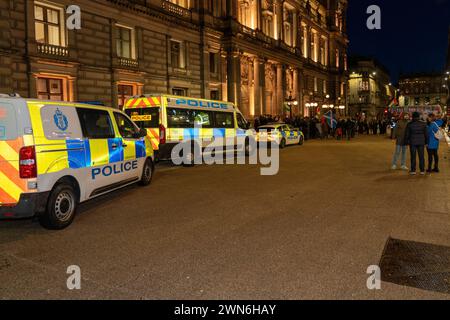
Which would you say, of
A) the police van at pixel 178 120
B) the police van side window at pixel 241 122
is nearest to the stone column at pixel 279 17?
the police van side window at pixel 241 122

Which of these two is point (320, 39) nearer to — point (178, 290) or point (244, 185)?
point (244, 185)

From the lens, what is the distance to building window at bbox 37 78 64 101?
67.1ft

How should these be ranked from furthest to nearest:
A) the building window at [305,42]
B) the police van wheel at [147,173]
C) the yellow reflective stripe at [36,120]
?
the building window at [305,42], the police van wheel at [147,173], the yellow reflective stripe at [36,120]

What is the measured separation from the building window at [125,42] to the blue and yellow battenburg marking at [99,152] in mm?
17093

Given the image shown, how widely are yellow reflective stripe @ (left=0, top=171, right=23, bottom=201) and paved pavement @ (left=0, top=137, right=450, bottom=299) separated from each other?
2.21 ft

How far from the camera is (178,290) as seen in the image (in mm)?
4309

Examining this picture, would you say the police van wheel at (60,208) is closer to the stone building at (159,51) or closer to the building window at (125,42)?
the stone building at (159,51)

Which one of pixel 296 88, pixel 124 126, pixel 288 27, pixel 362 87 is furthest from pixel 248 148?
pixel 362 87

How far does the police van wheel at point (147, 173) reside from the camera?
10958 mm

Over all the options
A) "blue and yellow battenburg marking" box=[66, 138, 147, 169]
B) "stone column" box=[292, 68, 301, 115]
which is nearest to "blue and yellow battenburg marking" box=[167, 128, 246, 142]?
"blue and yellow battenburg marking" box=[66, 138, 147, 169]

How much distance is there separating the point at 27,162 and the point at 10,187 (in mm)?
454

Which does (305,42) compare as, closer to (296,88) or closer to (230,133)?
(296,88)

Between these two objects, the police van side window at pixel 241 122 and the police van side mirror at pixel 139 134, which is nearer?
the police van side mirror at pixel 139 134

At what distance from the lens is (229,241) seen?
19.9 ft
